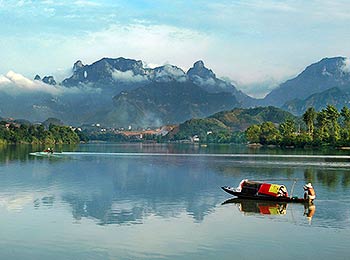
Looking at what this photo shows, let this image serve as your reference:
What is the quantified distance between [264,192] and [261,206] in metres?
1.43

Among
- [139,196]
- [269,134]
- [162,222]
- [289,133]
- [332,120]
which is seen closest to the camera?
[162,222]

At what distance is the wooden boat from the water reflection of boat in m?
0.26

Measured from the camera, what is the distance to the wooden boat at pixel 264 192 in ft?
103

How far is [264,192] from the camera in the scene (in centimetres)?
3231

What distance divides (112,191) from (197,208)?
32.4ft

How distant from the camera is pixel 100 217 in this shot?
2711 centimetres

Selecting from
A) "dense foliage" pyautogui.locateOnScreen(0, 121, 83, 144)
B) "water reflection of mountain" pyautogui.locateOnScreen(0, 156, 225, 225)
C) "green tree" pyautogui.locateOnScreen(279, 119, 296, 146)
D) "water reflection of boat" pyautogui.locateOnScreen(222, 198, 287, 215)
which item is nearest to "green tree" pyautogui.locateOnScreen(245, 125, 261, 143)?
"green tree" pyautogui.locateOnScreen(279, 119, 296, 146)

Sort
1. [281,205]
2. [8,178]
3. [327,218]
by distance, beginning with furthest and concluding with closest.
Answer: [8,178], [281,205], [327,218]

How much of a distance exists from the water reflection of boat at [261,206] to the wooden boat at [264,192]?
0.26m

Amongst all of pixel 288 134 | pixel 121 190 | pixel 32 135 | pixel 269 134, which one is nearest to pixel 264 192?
pixel 121 190

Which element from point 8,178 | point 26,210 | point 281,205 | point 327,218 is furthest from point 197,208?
point 8,178

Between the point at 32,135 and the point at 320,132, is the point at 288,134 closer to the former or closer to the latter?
the point at 320,132

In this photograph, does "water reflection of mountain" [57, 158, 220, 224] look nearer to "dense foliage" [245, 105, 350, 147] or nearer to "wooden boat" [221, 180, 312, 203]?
"wooden boat" [221, 180, 312, 203]

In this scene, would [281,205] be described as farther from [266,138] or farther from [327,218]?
[266,138]
